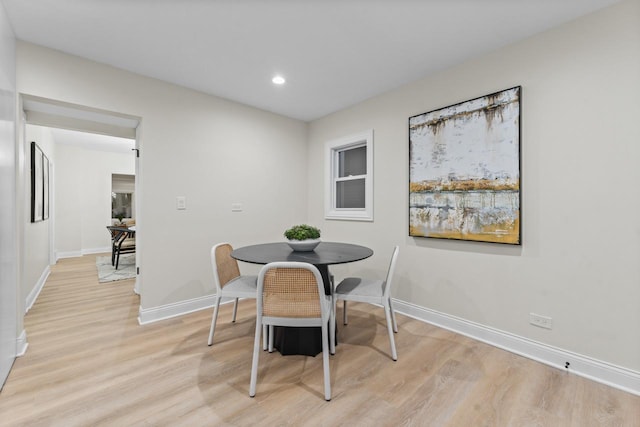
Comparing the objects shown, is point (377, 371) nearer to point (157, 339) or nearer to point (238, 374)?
point (238, 374)

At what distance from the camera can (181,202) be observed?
298cm

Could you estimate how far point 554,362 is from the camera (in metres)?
2.00

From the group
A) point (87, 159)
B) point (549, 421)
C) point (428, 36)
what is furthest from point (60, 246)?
point (549, 421)

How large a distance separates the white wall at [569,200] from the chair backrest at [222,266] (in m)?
1.95

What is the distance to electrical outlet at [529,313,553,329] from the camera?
6.66 feet

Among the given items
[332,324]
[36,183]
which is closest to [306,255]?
[332,324]

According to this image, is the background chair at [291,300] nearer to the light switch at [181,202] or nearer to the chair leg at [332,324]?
the chair leg at [332,324]

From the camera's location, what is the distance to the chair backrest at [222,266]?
229cm

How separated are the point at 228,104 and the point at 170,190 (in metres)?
1.24

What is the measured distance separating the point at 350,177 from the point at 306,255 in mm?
1765

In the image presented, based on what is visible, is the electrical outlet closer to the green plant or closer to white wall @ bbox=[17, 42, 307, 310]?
the green plant

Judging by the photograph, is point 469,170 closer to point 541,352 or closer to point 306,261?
point 541,352

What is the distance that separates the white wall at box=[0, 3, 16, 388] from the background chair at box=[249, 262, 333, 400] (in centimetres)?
163

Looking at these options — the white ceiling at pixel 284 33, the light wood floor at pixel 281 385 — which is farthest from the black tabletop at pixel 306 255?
the white ceiling at pixel 284 33
